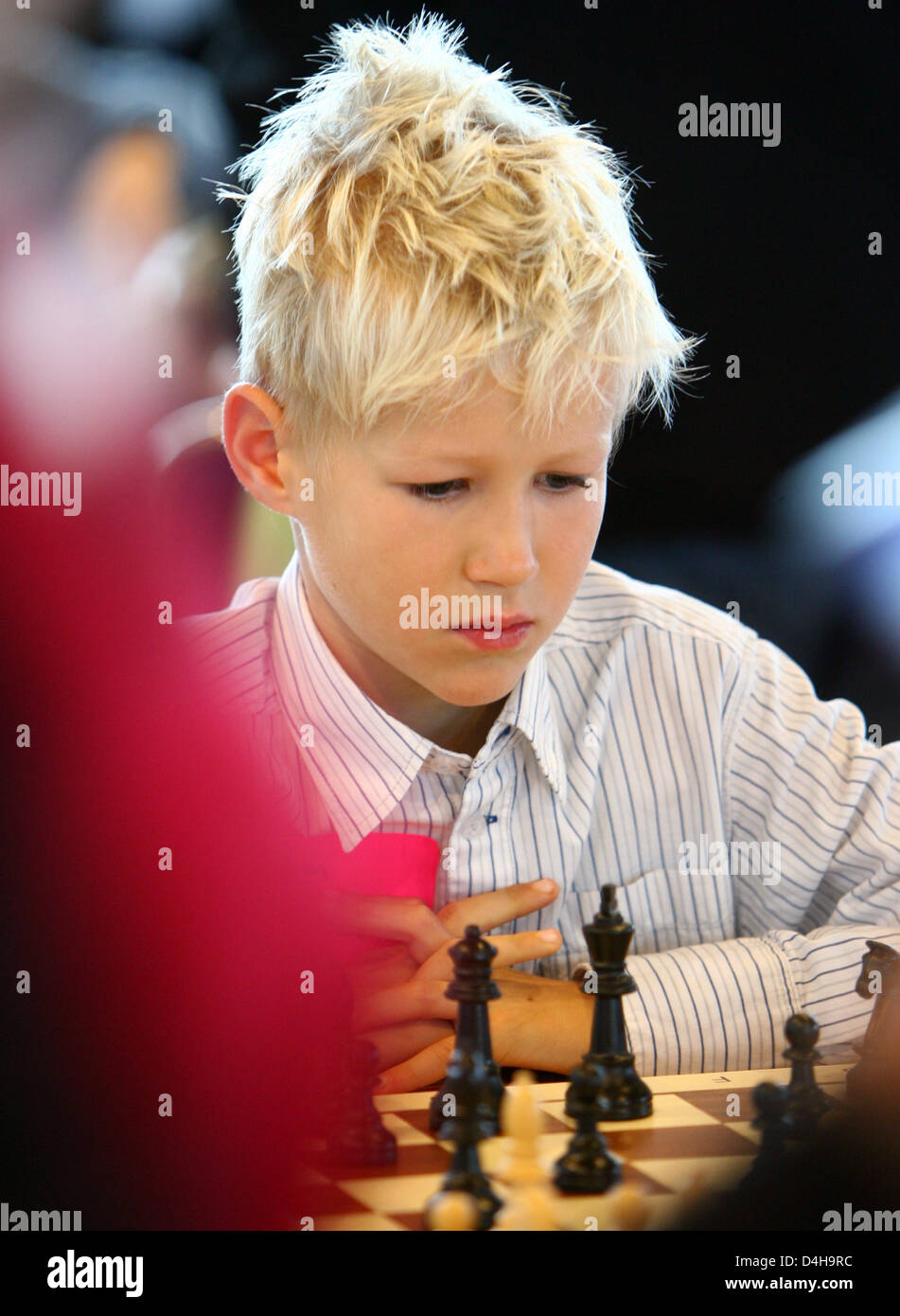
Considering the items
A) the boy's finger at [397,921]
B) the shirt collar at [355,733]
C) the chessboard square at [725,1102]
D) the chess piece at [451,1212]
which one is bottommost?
the chess piece at [451,1212]

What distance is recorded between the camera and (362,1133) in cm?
110

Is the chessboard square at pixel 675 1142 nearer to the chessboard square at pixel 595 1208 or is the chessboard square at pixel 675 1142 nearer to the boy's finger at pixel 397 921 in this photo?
the chessboard square at pixel 595 1208

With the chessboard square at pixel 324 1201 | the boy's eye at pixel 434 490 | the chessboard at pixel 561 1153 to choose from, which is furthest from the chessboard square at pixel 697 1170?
the boy's eye at pixel 434 490

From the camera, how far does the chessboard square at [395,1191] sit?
1050mm

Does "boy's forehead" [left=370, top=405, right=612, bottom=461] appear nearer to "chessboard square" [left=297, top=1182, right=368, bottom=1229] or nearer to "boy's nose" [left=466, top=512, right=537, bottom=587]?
"boy's nose" [left=466, top=512, right=537, bottom=587]

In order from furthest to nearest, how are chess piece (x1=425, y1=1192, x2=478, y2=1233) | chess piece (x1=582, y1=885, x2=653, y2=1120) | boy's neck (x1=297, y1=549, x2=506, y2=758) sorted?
boy's neck (x1=297, y1=549, x2=506, y2=758) → chess piece (x1=582, y1=885, x2=653, y2=1120) → chess piece (x1=425, y1=1192, x2=478, y2=1233)

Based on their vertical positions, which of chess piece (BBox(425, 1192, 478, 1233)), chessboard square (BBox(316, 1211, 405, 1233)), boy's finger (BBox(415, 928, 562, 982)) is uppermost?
boy's finger (BBox(415, 928, 562, 982))

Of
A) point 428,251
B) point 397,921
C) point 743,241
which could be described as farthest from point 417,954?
point 743,241

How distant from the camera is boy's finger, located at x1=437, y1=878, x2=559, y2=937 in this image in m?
1.42

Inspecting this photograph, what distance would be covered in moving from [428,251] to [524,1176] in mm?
811

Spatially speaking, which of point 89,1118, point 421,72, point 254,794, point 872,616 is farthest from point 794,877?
point 421,72

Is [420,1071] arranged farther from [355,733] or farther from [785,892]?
[785,892]

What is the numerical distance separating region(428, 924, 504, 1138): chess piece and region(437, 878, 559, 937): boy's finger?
0.70 ft

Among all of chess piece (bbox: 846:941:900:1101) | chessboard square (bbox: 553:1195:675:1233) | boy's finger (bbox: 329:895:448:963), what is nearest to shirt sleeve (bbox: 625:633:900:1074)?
chess piece (bbox: 846:941:900:1101)
